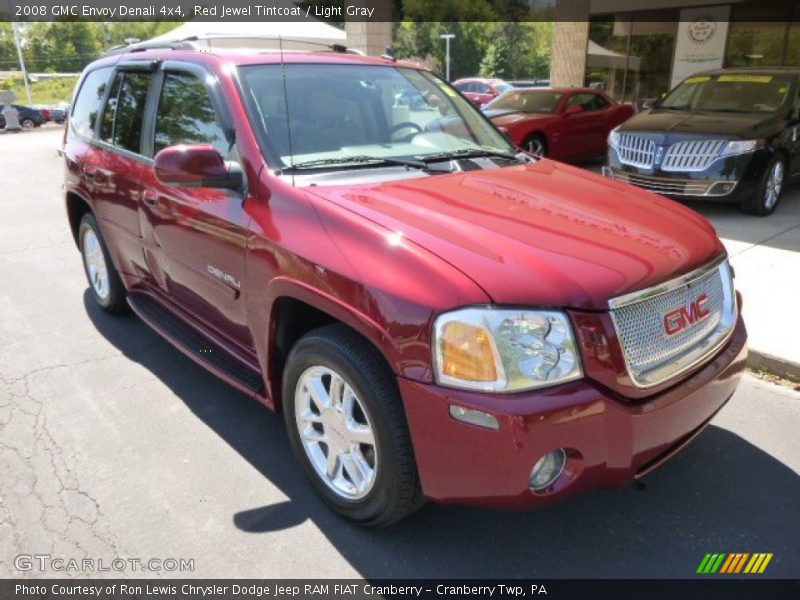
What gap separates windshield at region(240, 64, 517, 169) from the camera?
3.03m

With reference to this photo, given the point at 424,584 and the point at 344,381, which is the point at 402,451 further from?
the point at 424,584

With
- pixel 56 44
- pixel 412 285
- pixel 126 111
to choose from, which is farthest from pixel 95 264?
pixel 56 44

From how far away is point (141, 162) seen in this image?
150 inches

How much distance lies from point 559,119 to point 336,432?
384 inches

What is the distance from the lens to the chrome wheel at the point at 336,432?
8.32 feet

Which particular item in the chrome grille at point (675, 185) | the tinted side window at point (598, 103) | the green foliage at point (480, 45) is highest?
the green foliage at point (480, 45)

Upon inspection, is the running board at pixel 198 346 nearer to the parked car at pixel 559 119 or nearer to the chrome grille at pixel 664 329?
the chrome grille at pixel 664 329

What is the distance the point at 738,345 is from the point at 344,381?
5.48 ft

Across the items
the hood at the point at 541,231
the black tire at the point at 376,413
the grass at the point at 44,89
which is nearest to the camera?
the hood at the point at 541,231

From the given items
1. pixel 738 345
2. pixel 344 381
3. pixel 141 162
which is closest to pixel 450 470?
pixel 344 381

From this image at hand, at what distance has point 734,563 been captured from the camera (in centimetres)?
250

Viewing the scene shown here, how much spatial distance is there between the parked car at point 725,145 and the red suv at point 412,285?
173 inches

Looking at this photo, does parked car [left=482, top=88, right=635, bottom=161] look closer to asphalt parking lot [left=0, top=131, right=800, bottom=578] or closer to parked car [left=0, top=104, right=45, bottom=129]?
asphalt parking lot [left=0, top=131, right=800, bottom=578]
